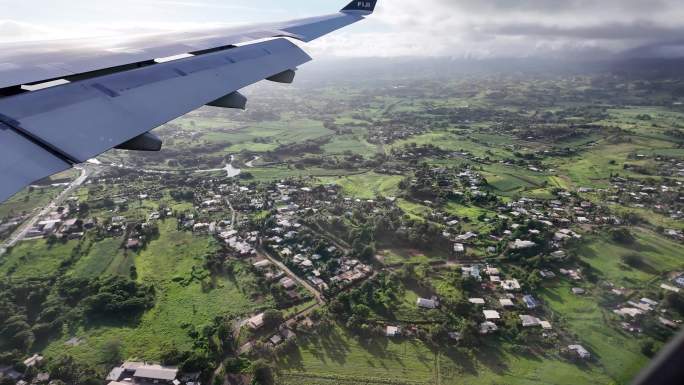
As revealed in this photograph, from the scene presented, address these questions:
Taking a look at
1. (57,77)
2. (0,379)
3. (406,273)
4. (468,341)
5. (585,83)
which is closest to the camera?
(57,77)

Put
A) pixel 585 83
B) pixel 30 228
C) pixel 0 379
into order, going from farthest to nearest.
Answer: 1. pixel 585 83
2. pixel 30 228
3. pixel 0 379

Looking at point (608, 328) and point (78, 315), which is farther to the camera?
point (78, 315)

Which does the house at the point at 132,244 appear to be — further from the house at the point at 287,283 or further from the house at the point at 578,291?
the house at the point at 578,291

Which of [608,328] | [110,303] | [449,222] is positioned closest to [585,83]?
[449,222]

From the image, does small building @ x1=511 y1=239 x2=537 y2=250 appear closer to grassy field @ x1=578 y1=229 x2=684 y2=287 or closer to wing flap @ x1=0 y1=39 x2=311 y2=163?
grassy field @ x1=578 y1=229 x2=684 y2=287

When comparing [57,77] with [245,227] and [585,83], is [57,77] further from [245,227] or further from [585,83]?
[585,83]

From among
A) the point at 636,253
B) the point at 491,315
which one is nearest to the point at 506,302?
the point at 491,315

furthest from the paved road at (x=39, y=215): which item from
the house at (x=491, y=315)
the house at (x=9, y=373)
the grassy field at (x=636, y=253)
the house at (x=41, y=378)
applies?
the grassy field at (x=636, y=253)

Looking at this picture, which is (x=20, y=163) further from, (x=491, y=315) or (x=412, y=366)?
(x=491, y=315)
